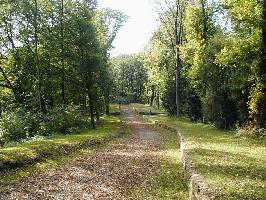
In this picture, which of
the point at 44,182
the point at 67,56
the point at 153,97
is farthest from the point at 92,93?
the point at 153,97

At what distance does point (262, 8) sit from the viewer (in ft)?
90.9

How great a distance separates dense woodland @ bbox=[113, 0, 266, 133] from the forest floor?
10496mm

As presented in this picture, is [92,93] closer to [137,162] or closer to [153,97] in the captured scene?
[137,162]

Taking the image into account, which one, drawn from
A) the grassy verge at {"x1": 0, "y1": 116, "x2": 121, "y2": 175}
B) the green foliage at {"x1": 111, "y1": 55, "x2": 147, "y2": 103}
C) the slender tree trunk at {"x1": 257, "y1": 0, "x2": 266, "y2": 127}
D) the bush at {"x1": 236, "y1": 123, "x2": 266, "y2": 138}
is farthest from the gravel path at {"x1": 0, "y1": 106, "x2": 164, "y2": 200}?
the green foliage at {"x1": 111, "y1": 55, "x2": 147, "y2": 103}

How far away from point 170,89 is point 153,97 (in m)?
44.0

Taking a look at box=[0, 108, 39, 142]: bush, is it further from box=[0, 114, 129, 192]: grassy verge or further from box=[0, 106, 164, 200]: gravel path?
box=[0, 106, 164, 200]: gravel path

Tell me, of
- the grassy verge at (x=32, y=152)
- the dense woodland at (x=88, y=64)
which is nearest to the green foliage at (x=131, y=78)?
the dense woodland at (x=88, y=64)

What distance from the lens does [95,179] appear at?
53.1 ft

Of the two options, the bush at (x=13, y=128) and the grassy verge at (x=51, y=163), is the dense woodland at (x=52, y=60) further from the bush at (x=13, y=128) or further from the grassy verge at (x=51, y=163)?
the grassy verge at (x=51, y=163)

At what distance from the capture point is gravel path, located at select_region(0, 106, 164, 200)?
13.6 m

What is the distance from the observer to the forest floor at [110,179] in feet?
44.9

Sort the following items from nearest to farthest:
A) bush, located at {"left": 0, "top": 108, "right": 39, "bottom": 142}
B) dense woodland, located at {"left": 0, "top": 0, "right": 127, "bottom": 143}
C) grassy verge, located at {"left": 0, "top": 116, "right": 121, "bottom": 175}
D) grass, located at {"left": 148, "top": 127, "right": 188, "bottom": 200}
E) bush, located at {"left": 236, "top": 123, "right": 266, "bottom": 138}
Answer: grass, located at {"left": 148, "top": 127, "right": 188, "bottom": 200}, grassy verge, located at {"left": 0, "top": 116, "right": 121, "bottom": 175}, bush, located at {"left": 0, "top": 108, "right": 39, "bottom": 142}, bush, located at {"left": 236, "top": 123, "right": 266, "bottom": 138}, dense woodland, located at {"left": 0, "top": 0, "right": 127, "bottom": 143}

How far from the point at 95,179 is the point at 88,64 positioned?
981 inches

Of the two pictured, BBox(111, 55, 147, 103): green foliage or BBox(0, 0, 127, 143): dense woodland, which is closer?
BBox(0, 0, 127, 143): dense woodland
